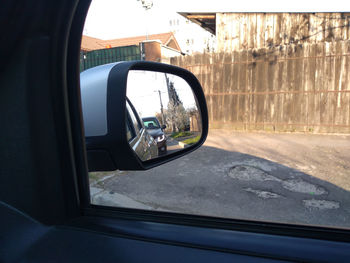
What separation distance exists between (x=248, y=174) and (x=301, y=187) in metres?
0.93

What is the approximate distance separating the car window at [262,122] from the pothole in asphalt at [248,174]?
17 millimetres

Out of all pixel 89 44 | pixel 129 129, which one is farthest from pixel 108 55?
pixel 129 129

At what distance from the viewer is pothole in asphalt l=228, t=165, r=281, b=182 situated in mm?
4562

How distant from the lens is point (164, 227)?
3.38ft

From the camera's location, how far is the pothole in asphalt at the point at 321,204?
3.44 metres

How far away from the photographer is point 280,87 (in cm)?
870

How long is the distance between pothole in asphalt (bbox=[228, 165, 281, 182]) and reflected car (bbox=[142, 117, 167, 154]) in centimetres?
331

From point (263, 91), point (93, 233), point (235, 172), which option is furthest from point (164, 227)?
point (263, 91)

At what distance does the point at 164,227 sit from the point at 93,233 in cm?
27

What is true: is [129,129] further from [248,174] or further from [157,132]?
[248,174]

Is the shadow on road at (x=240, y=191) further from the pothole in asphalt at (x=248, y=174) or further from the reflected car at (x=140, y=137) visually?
the reflected car at (x=140, y=137)

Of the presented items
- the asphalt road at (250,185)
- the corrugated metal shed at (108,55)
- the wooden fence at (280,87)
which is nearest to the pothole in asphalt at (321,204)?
the asphalt road at (250,185)

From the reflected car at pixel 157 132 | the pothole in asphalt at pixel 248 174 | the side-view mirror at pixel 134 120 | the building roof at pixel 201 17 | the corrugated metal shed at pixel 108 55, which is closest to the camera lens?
the side-view mirror at pixel 134 120

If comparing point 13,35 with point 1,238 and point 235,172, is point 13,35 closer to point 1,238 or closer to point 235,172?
point 1,238
